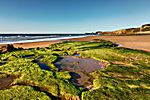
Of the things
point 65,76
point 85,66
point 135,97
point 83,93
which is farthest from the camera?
point 85,66

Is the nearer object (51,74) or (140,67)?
(51,74)

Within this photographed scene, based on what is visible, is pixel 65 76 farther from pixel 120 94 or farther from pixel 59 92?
pixel 120 94

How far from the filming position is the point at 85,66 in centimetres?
1441

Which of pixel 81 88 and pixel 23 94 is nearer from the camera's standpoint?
pixel 23 94

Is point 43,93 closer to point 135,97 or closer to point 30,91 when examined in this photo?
point 30,91

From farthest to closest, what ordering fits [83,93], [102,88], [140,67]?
[140,67]
[102,88]
[83,93]

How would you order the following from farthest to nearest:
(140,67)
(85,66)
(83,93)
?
(85,66) → (140,67) → (83,93)

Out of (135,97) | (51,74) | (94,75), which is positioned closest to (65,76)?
(51,74)

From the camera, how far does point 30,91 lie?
8.52 m

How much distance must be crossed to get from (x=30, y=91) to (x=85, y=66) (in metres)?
6.64

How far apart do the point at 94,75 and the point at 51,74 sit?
271 cm

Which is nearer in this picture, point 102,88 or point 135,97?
point 135,97

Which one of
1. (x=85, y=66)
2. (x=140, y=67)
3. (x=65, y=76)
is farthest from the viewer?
(x=85, y=66)

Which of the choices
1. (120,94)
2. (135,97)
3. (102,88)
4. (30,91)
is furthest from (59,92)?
(135,97)
